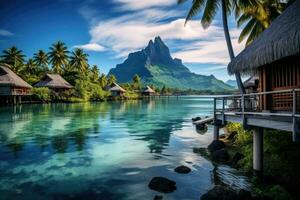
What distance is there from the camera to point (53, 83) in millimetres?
60375

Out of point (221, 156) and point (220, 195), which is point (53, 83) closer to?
point (221, 156)

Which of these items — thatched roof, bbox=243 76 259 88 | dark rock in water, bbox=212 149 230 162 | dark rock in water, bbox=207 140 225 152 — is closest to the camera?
dark rock in water, bbox=212 149 230 162

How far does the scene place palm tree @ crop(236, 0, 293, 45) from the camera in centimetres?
1596

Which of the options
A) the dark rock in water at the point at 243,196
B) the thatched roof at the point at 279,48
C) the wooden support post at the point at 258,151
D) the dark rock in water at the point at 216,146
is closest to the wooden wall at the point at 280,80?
the thatched roof at the point at 279,48

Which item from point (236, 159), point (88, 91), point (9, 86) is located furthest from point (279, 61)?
point (88, 91)

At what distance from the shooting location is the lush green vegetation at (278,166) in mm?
8262

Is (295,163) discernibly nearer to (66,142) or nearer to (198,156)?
(198,156)

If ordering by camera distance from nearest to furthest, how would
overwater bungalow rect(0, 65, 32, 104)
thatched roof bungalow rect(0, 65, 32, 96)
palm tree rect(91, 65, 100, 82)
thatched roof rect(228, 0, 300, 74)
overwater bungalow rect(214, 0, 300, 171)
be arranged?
overwater bungalow rect(214, 0, 300, 171), thatched roof rect(228, 0, 300, 74), thatched roof bungalow rect(0, 65, 32, 96), overwater bungalow rect(0, 65, 32, 104), palm tree rect(91, 65, 100, 82)

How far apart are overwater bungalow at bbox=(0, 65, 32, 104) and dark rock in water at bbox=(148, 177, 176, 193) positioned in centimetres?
4478

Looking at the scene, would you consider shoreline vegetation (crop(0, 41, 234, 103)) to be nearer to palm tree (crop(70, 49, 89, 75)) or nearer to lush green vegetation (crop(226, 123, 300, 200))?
palm tree (crop(70, 49, 89, 75))

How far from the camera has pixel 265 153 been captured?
37.1 feet

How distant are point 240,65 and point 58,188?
8.36 m

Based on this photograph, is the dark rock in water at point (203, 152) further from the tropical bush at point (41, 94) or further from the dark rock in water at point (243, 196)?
the tropical bush at point (41, 94)

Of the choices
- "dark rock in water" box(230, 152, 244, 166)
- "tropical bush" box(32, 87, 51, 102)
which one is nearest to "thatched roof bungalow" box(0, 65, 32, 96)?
"tropical bush" box(32, 87, 51, 102)
